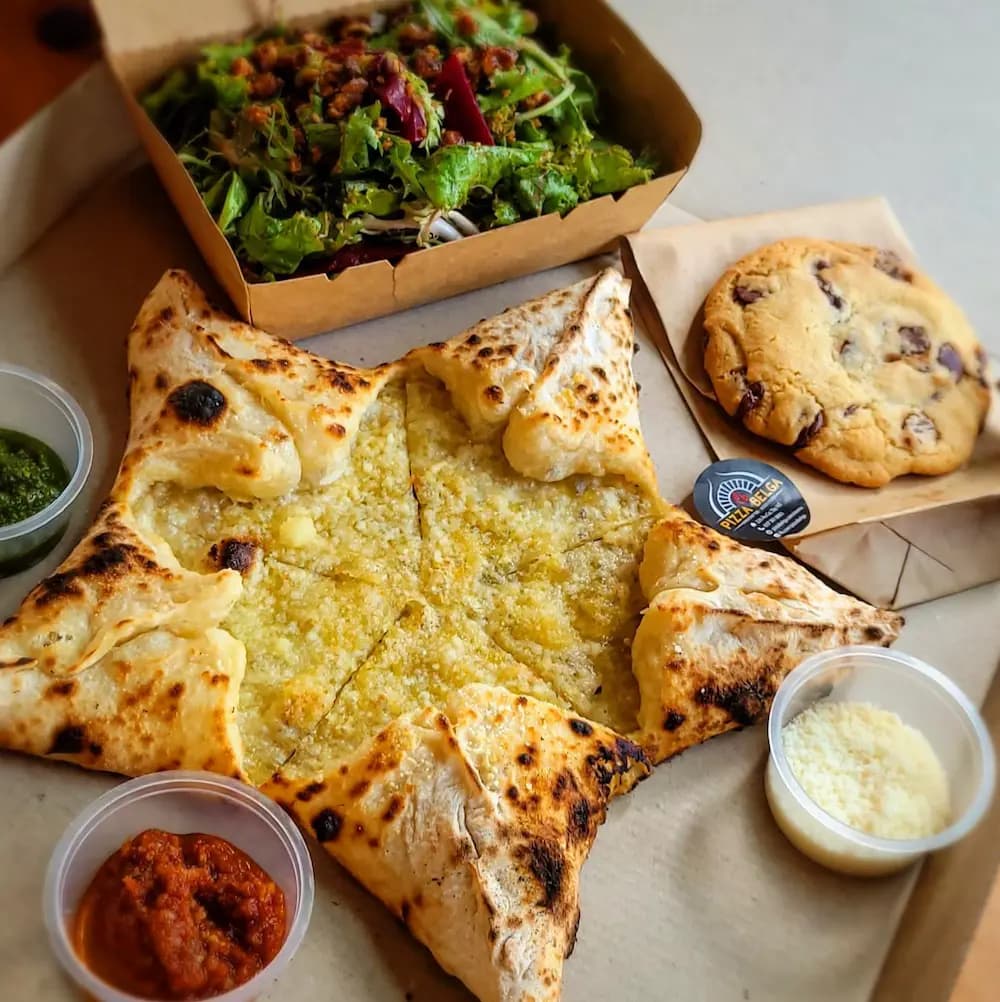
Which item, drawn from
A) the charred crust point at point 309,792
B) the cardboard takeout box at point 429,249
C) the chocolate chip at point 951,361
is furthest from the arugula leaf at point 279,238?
the chocolate chip at point 951,361

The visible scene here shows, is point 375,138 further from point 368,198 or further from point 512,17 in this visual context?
point 512,17

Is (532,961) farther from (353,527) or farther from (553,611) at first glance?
(353,527)

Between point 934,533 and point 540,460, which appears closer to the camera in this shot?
point 540,460

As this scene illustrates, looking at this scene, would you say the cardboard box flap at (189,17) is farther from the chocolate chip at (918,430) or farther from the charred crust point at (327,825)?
the charred crust point at (327,825)

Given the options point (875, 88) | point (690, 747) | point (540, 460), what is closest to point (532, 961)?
point (690, 747)

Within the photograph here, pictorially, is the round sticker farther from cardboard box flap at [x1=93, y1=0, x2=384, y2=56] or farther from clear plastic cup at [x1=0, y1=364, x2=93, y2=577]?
cardboard box flap at [x1=93, y1=0, x2=384, y2=56]

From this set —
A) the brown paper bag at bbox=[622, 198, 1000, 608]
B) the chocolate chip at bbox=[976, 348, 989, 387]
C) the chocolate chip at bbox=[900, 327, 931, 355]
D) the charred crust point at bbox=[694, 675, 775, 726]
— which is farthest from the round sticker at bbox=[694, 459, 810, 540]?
the chocolate chip at bbox=[976, 348, 989, 387]
